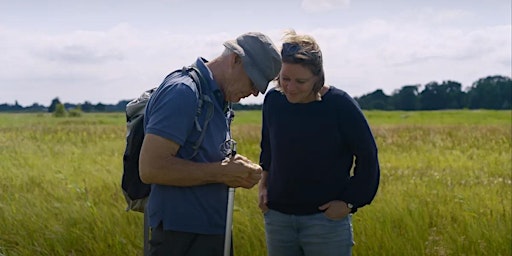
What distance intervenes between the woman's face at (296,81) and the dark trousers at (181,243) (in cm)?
73

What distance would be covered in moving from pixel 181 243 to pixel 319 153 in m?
0.79

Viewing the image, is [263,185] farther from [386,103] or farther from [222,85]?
[386,103]

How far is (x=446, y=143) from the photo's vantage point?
14820 millimetres

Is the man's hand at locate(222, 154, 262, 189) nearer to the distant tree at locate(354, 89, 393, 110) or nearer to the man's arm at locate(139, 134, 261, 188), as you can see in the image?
the man's arm at locate(139, 134, 261, 188)

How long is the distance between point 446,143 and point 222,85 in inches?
496

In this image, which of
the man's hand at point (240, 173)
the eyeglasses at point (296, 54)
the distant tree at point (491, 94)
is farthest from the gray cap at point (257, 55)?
the distant tree at point (491, 94)

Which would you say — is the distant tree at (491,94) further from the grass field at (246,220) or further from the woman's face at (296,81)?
the woman's face at (296,81)

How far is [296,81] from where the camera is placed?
322 centimetres

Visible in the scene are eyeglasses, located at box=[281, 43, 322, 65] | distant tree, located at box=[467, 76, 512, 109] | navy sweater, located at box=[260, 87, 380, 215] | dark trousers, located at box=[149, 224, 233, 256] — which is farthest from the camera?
distant tree, located at box=[467, 76, 512, 109]

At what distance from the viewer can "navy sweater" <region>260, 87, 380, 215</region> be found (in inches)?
129

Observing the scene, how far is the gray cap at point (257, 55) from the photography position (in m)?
2.73

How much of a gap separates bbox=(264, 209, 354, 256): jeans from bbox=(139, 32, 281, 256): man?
552mm

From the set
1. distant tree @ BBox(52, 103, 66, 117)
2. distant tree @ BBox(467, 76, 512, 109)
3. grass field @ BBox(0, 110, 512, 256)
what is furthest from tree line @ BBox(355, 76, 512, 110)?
grass field @ BBox(0, 110, 512, 256)

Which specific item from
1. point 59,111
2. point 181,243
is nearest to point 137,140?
point 181,243
